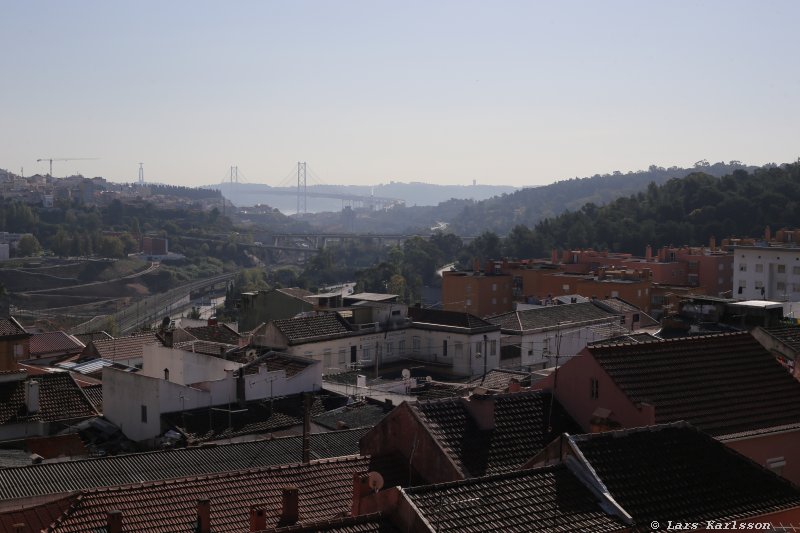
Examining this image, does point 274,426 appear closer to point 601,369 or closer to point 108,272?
point 601,369

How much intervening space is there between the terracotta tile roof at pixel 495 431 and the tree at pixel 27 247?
110527 mm

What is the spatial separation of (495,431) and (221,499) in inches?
124

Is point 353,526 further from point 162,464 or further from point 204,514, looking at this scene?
point 162,464

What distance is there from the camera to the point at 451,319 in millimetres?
28734

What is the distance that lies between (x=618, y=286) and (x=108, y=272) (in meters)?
70.8

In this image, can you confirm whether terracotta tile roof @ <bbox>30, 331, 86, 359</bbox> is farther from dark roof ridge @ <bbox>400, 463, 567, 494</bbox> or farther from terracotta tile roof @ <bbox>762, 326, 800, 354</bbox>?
dark roof ridge @ <bbox>400, 463, 567, 494</bbox>

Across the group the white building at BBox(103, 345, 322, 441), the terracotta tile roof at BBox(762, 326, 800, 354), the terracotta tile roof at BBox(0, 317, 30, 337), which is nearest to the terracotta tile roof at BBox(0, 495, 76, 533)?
the white building at BBox(103, 345, 322, 441)

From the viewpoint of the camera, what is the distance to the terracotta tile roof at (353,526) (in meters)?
7.57

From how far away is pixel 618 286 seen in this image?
149ft

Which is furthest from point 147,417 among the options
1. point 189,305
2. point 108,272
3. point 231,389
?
point 108,272

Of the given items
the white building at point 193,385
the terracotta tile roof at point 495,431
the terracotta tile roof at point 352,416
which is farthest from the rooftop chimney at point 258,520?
the white building at point 193,385

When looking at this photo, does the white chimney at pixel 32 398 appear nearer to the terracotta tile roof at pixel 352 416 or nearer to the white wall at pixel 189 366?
the white wall at pixel 189 366

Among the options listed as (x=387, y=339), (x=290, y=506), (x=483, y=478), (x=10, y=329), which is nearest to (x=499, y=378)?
(x=387, y=339)

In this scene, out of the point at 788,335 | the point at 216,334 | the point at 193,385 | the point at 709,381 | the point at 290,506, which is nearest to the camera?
the point at 290,506
